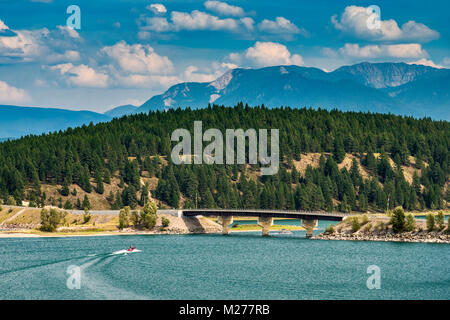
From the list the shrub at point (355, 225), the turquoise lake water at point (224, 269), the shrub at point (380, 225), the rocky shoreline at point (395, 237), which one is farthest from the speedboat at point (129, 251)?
the shrub at point (380, 225)

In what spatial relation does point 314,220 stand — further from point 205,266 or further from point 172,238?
point 205,266

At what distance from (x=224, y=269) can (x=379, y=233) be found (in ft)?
189

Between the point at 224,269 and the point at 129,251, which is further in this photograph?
the point at 129,251

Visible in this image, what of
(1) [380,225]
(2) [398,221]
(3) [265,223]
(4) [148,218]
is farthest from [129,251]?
(2) [398,221]

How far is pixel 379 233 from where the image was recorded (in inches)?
6663

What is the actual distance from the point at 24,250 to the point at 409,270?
82291 mm

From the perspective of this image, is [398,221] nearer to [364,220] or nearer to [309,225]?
[364,220]

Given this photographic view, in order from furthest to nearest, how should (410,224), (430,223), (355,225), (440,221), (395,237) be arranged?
(355,225), (410,224), (395,237), (430,223), (440,221)

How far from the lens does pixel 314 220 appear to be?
187 metres

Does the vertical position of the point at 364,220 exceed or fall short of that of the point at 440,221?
it falls short

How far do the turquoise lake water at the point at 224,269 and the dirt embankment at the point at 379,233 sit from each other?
6186 millimetres

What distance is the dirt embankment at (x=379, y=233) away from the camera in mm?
159700

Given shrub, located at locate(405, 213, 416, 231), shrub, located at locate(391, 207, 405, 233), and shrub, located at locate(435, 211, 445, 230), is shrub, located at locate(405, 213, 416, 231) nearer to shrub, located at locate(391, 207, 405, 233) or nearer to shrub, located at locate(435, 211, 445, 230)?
shrub, located at locate(391, 207, 405, 233)

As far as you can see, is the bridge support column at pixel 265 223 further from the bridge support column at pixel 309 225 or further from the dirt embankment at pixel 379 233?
the dirt embankment at pixel 379 233
